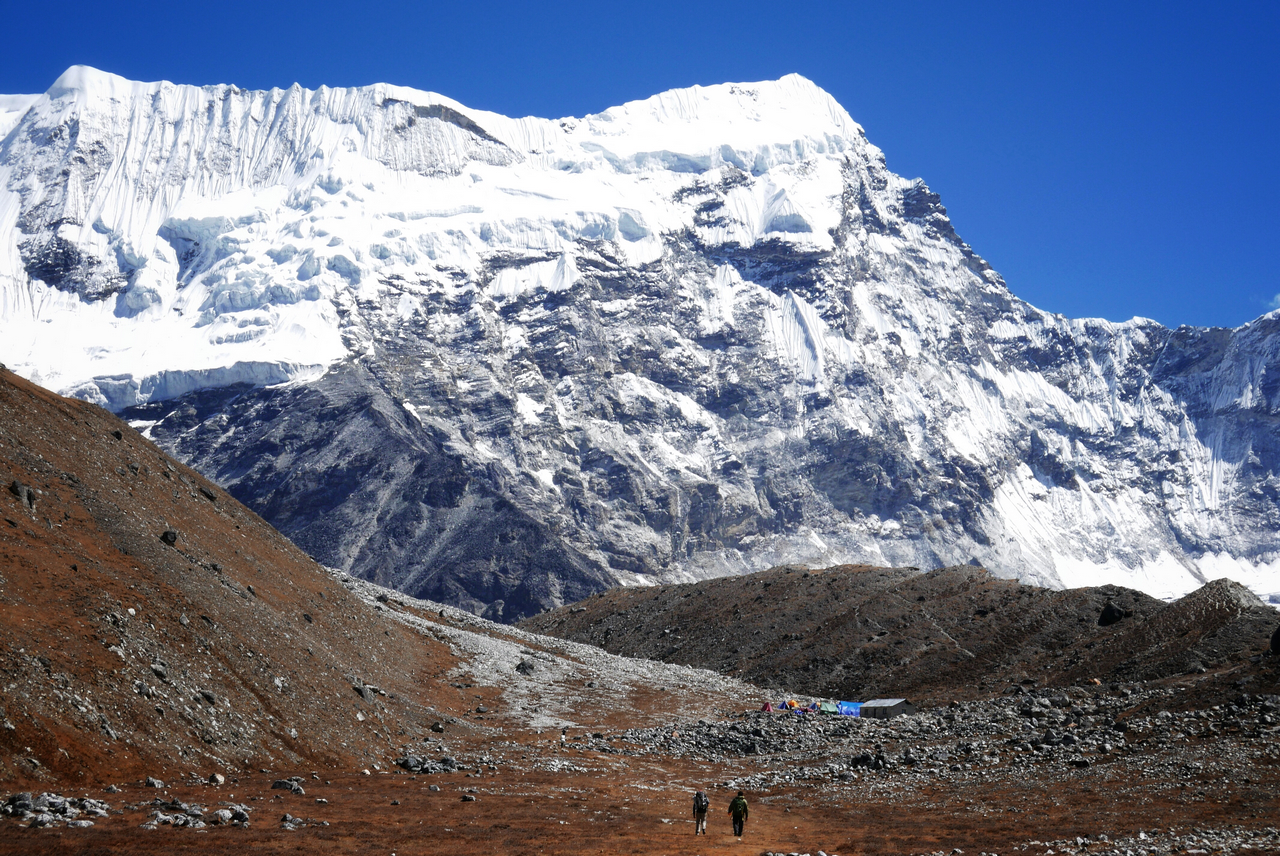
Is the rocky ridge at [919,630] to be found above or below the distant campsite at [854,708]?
above

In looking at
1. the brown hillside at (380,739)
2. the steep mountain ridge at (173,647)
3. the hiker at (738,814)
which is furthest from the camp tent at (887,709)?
the hiker at (738,814)

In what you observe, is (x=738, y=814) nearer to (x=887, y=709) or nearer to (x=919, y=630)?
(x=887, y=709)

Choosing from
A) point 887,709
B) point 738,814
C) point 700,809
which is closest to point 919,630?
point 887,709

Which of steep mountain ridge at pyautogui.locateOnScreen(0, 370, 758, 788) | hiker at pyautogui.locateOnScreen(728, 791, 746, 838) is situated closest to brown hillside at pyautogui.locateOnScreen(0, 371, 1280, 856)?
steep mountain ridge at pyautogui.locateOnScreen(0, 370, 758, 788)

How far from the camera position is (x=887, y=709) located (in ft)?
295

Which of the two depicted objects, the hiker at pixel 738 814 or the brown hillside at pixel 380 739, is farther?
the hiker at pixel 738 814

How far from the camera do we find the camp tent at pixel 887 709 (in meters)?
89.2

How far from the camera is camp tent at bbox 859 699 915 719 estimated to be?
8925cm

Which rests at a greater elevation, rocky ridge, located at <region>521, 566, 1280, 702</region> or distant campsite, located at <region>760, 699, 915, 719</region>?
rocky ridge, located at <region>521, 566, 1280, 702</region>

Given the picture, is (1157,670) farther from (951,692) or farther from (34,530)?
(34,530)

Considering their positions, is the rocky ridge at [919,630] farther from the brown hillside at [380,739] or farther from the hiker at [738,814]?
the hiker at [738,814]

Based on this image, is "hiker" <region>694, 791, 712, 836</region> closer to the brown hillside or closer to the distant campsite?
the brown hillside

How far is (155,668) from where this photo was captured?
4428 cm

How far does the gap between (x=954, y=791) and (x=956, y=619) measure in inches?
2948
